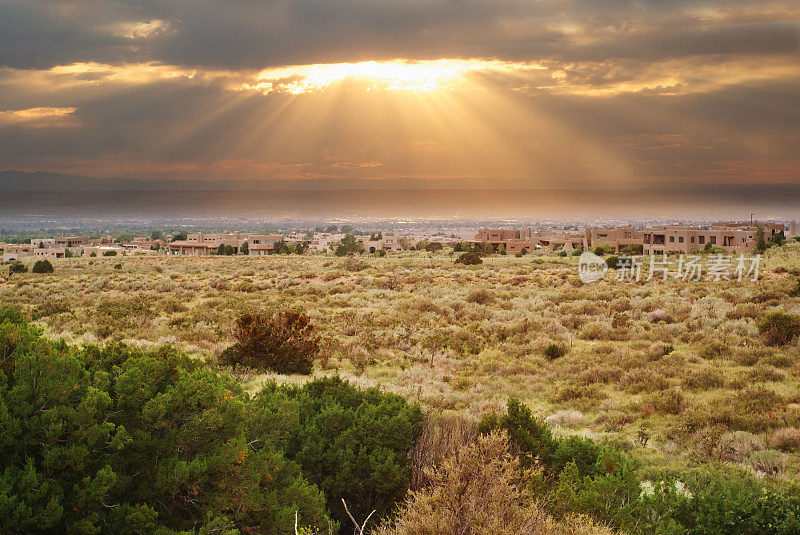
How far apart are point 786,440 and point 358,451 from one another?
24.8 feet

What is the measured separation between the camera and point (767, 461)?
827 centimetres

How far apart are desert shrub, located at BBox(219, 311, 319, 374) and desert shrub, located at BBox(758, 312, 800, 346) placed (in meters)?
13.3

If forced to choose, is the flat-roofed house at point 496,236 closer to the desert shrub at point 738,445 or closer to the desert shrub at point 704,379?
the desert shrub at point 704,379

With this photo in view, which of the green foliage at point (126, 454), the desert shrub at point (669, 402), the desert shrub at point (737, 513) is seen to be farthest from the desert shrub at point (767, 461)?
the green foliage at point (126, 454)

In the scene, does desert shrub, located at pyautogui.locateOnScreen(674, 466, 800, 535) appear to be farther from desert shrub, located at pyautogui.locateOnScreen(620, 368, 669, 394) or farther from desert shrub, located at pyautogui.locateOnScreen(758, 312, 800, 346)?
desert shrub, located at pyautogui.locateOnScreen(758, 312, 800, 346)

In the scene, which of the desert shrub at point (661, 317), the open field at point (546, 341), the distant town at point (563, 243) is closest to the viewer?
the open field at point (546, 341)

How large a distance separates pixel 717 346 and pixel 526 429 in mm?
11578

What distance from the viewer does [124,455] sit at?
3.86 metres

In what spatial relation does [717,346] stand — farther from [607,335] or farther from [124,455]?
[124,455]

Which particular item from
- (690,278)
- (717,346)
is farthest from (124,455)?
(690,278)

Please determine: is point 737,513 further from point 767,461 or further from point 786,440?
point 786,440

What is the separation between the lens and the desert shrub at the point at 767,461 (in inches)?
318

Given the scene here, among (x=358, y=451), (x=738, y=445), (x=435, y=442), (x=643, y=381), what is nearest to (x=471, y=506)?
(x=358, y=451)

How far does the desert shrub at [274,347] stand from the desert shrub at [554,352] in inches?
265
